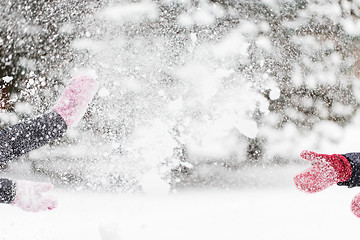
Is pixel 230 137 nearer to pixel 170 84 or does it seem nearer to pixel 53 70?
pixel 170 84

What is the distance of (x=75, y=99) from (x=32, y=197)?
238mm

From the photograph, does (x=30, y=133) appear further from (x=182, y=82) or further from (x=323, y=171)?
(x=323, y=171)

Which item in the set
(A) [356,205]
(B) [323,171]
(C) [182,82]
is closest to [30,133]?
(C) [182,82]

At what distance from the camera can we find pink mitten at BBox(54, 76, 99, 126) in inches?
29.9

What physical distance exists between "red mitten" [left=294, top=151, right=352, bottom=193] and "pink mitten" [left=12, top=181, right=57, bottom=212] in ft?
1.80

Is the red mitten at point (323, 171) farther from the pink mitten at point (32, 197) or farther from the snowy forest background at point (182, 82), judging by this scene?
the pink mitten at point (32, 197)

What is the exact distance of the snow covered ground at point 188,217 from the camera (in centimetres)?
81

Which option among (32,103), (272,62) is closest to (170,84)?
(272,62)

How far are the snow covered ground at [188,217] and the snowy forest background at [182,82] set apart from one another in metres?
0.04

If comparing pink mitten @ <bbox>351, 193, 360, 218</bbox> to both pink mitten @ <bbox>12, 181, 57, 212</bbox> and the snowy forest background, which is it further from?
pink mitten @ <bbox>12, 181, 57, 212</bbox>

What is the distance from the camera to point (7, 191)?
0.80m

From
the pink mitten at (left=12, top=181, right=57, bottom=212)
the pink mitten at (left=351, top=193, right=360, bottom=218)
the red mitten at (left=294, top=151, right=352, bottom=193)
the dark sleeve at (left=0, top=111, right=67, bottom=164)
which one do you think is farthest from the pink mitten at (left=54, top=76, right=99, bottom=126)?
the pink mitten at (left=351, top=193, right=360, bottom=218)

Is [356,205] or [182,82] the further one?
[356,205]

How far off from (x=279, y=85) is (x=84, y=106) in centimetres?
40
